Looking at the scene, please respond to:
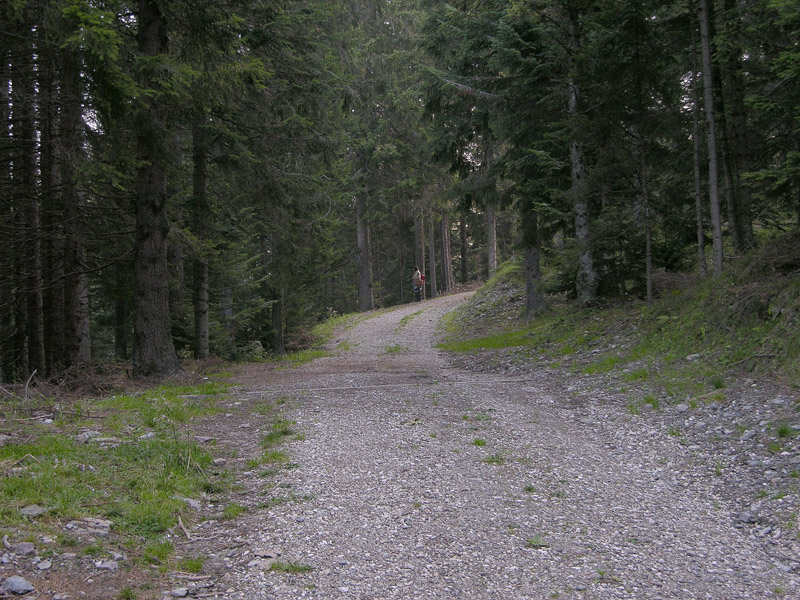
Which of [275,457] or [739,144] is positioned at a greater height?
[739,144]

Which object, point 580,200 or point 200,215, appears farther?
point 200,215

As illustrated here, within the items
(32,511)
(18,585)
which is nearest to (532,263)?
(32,511)

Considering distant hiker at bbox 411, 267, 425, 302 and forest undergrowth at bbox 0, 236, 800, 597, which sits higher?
distant hiker at bbox 411, 267, 425, 302

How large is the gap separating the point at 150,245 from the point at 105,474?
6.69 meters

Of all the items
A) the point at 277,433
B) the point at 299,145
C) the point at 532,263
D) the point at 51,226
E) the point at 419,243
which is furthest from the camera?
the point at 419,243

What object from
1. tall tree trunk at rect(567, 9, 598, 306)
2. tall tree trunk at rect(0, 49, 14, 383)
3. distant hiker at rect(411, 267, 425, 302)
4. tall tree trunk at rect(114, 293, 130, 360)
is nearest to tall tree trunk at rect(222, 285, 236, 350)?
tall tree trunk at rect(114, 293, 130, 360)

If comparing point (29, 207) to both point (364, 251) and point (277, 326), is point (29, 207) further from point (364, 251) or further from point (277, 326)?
point (364, 251)

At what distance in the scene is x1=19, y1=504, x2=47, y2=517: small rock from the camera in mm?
3947

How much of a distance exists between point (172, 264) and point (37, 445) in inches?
391

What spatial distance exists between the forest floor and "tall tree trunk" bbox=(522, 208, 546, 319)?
818 cm

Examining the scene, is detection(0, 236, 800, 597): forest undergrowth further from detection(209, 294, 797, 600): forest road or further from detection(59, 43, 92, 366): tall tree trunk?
detection(59, 43, 92, 366): tall tree trunk

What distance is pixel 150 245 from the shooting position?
1068 centimetres

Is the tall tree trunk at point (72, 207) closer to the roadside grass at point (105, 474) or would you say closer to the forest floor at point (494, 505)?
the roadside grass at point (105, 474)

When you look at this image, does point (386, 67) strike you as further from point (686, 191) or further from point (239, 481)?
point (239, 481)
